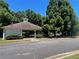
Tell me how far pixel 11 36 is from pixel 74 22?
2670 centimetres

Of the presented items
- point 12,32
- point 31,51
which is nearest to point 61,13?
point 12,32

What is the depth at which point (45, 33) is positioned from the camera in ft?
211

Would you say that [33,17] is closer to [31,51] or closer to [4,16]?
[4,16]

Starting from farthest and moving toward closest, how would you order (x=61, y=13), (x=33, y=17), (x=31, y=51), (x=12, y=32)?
(x=33, y=17) < (x=61, y=13) < (x=12, y=32) < (x=31, y=51)

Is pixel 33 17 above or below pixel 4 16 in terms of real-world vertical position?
above

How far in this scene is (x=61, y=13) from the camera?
204 feet

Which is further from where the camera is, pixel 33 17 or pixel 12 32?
pixel 33 17

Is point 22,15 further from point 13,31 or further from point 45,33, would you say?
point 13,31

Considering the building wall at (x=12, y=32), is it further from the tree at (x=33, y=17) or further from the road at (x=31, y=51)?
the road at (x=31, y=51)

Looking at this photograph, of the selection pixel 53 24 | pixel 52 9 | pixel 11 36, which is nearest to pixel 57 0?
pixel 52 9

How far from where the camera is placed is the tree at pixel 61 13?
60272 millimetres

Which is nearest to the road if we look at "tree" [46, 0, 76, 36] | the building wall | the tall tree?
the building wall

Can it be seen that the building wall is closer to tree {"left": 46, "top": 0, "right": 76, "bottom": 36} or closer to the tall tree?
the tall tree

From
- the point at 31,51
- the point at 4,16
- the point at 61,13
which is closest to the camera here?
the point at 31,51
